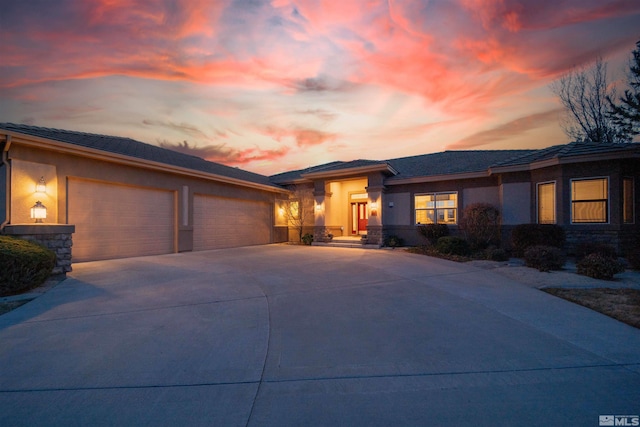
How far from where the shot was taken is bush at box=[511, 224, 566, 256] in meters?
11.2

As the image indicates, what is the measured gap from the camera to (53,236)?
7863 millimetres

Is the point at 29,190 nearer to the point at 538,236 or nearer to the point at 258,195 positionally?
the point at 258,195

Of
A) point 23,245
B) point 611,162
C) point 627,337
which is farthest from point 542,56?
point 23,245

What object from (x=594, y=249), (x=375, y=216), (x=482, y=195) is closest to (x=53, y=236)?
(x=375, y=216)

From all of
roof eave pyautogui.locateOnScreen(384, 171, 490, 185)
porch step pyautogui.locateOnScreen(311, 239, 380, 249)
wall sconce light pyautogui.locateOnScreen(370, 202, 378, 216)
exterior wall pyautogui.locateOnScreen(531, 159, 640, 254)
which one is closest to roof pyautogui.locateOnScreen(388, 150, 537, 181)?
roof eave pyautogui.locateOnScreen(384, 171, 490, 185)

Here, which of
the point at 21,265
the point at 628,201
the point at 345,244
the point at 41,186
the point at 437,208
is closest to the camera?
the point at 21,265

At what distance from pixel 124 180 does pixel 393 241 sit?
1288 centimetres

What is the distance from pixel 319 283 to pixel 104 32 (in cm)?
996

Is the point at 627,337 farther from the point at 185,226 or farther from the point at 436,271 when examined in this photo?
the point at 185,226

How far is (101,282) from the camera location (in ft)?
23.6

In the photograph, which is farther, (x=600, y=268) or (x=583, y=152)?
(x=583, y=152)

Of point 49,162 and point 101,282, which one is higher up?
point 49,162

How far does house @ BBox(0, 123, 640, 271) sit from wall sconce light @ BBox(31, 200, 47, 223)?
39 mm

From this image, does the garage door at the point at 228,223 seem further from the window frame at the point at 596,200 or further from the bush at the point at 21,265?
the window frame at the point at 596,200
